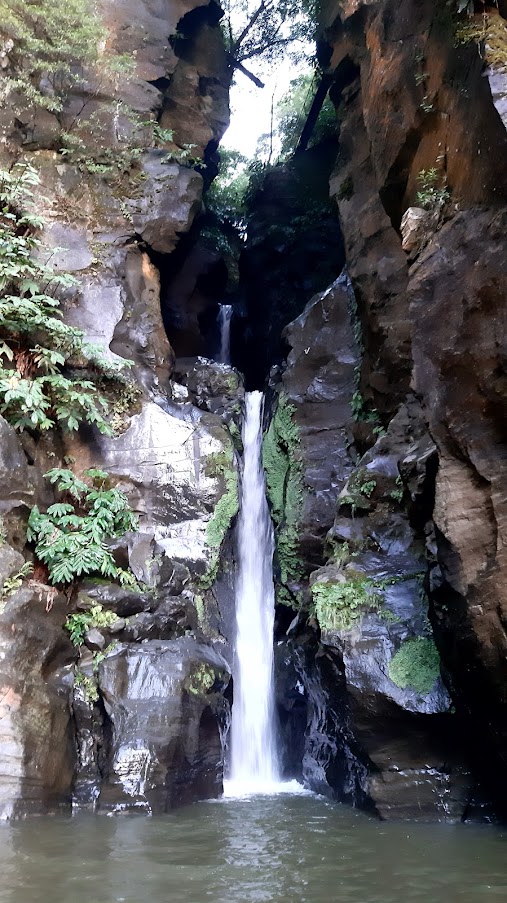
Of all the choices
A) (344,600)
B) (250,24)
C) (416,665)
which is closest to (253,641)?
(344,600)

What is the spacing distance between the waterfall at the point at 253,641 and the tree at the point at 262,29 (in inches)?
545

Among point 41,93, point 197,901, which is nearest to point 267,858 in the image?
point 197,901

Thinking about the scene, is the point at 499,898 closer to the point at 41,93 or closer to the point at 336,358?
the point at 336,358

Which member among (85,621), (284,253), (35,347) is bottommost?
(85,621)

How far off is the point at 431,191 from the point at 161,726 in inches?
282

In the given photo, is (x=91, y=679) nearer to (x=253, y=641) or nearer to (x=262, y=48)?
(x=253, y=641)

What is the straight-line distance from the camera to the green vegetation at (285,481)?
12.4 m

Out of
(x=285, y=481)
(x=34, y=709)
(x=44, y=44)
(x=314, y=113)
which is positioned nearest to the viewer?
(x=34, y=709)

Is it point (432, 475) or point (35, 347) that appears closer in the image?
point (432, 475)

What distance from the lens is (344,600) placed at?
344 inches

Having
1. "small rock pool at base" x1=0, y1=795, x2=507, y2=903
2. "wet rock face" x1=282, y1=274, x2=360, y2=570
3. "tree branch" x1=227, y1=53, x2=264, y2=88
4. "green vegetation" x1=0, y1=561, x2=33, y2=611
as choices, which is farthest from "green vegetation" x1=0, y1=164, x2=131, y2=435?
"tree branch" x1=227, y1=53, x2=264, y2=88

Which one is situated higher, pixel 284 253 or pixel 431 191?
pixel 284 253

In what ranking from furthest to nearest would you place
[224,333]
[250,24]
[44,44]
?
[250,24]
[224,333]
[44,44]

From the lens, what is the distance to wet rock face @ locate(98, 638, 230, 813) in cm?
816
